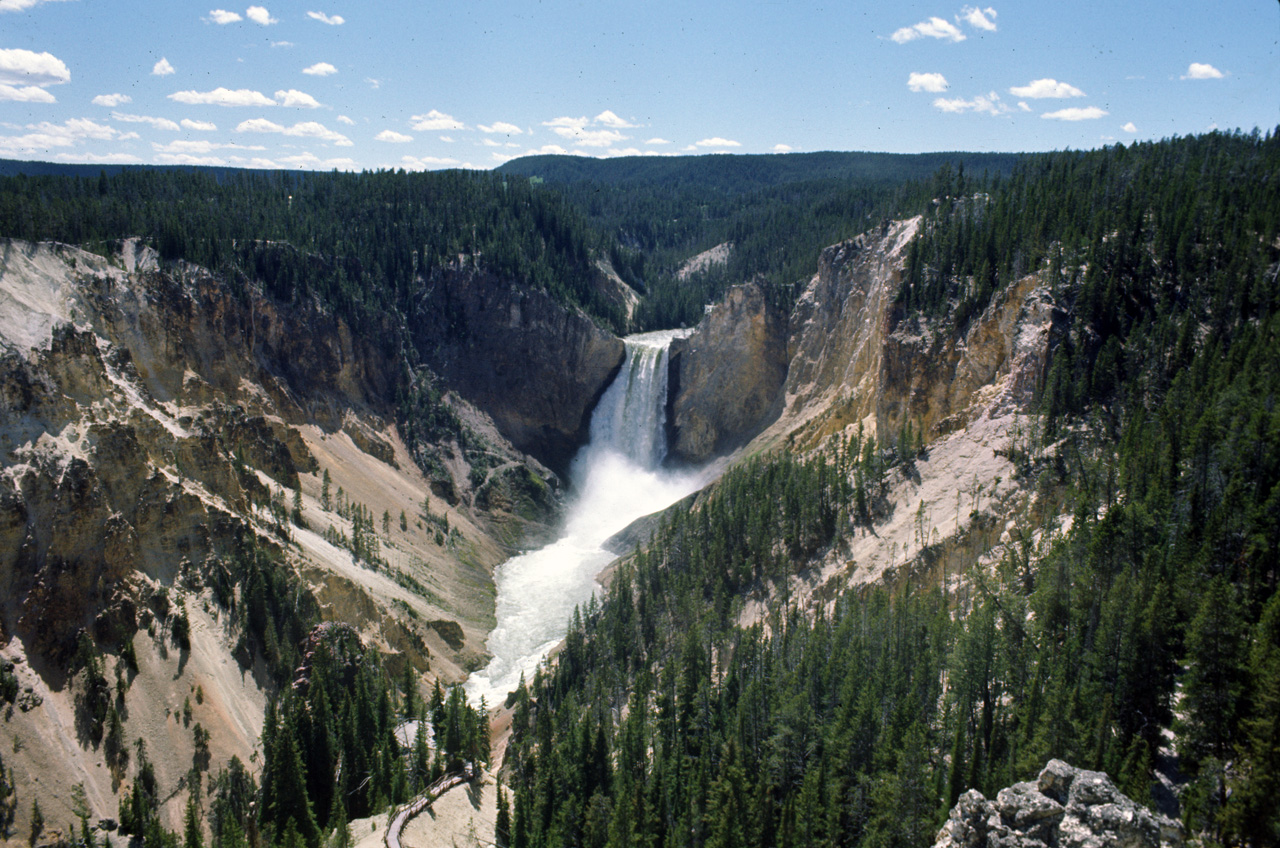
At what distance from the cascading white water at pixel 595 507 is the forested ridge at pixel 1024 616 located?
7.85m

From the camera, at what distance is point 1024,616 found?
43.9 m

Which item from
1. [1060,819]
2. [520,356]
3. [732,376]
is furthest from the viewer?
[520,356]

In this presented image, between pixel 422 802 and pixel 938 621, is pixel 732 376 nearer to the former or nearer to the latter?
pixel 938 621

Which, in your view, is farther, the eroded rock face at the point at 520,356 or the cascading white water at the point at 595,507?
the eroded rock face at the point at 520,356

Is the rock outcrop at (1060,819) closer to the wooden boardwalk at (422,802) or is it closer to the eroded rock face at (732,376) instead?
the wooden boardwalk at (422,802)

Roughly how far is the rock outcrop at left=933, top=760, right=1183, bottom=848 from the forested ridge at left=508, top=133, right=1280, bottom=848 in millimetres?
4524

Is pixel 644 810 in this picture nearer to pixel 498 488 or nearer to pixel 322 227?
pixel 498 488

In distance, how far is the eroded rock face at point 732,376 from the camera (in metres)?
105

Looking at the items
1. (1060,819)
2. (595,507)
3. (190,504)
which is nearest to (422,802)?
(190,504)

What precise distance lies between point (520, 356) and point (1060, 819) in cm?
9802

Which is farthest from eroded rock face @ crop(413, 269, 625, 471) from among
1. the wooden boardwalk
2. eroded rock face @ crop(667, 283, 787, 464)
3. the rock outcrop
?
the rock outcrop

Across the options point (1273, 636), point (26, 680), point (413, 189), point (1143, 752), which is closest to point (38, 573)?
point (26, 680)

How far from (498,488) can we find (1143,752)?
7862cm

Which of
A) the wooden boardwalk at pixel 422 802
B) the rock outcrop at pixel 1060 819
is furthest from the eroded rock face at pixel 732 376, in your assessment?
the rock outcrop at pixel 1060 819
